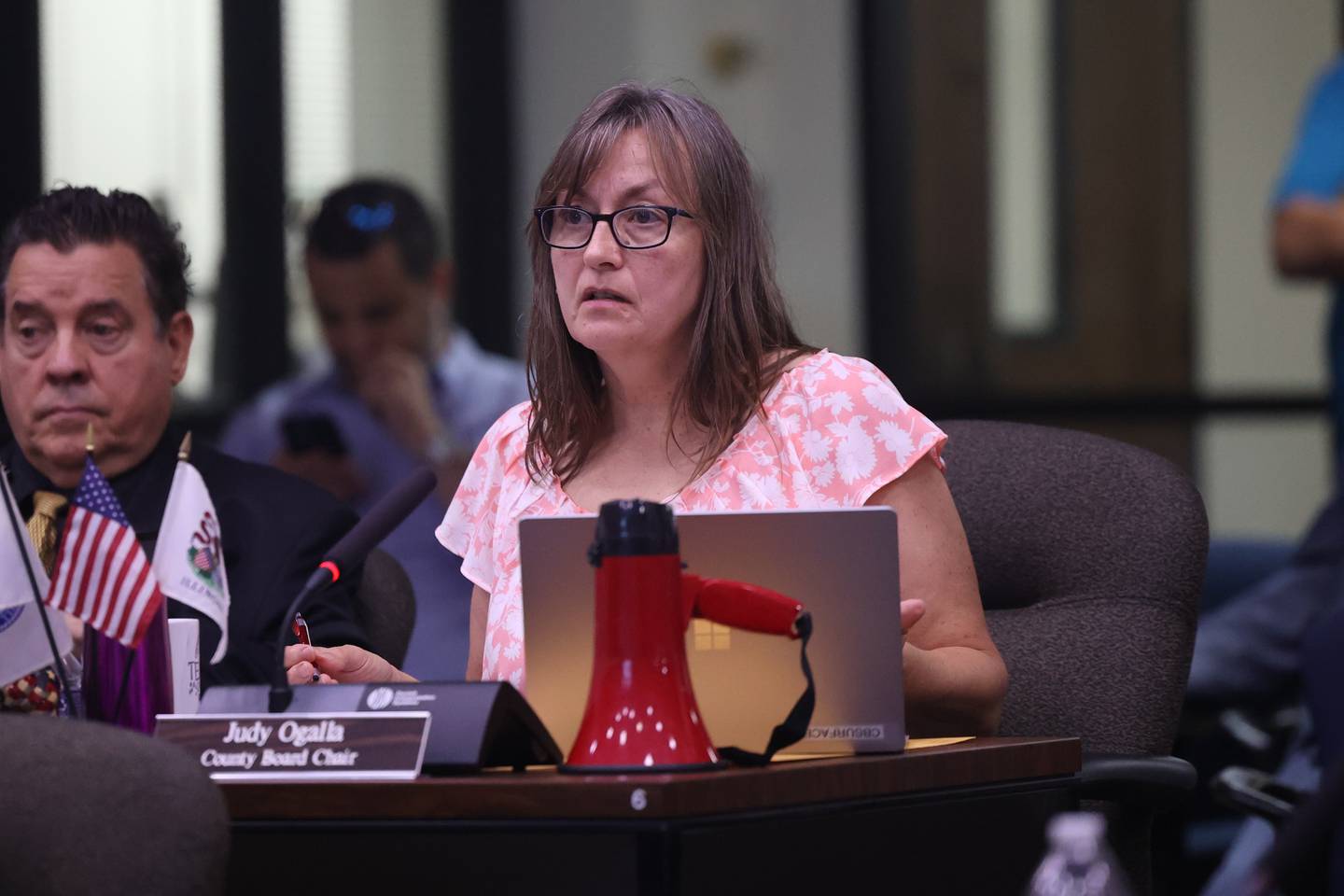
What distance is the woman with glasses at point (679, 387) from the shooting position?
1925 mm

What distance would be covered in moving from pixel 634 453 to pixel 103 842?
917 mm

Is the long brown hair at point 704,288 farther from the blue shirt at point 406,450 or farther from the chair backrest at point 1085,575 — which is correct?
the blue shirt at point 406,450

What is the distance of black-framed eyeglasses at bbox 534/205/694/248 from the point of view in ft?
6.48

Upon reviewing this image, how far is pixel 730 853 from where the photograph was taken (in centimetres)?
131

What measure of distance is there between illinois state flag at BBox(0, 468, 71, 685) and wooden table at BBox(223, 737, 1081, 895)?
1.12 feet

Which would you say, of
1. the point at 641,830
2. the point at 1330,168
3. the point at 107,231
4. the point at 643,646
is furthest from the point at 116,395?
the point at 1330,168

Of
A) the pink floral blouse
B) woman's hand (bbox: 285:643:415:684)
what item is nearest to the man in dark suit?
the pink floral blouse

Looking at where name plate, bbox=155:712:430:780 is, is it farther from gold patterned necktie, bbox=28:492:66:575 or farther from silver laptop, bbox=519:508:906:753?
gold patterned necktie, bbox=28:492:66:575

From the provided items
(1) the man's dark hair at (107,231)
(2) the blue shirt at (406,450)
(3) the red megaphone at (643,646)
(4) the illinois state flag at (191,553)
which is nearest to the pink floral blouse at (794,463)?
(4) the illinois state flag at (191,553)

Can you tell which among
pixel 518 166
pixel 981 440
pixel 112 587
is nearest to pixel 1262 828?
pixel 981 440

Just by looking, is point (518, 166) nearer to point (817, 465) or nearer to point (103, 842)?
point (817, 465)

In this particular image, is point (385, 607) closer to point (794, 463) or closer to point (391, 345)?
point (794, 463)

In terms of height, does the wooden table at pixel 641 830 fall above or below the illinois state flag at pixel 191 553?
below

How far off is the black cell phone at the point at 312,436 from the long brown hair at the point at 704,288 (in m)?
1.51
